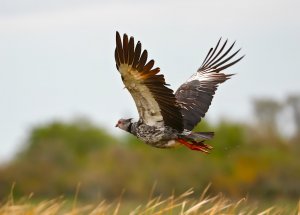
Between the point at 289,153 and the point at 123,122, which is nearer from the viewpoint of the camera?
the point at 123,122

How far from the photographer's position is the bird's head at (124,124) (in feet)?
45.5

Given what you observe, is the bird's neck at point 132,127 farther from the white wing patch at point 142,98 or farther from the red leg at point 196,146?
the red leg at point 196,146

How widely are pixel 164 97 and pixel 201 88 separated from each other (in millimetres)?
2454

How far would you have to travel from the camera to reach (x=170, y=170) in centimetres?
5003

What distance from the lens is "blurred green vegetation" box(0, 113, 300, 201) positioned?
48.3 metres

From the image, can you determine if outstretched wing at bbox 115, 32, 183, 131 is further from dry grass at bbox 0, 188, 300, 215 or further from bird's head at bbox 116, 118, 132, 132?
dry grass at bbox 0, 188, 300, 215

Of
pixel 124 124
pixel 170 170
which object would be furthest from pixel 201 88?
pixel 170 170

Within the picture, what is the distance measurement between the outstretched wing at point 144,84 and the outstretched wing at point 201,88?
107 cm

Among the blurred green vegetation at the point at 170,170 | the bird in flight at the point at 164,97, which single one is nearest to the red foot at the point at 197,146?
the bird in flight at the point at 164,97

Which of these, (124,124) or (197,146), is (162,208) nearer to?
(197,146)

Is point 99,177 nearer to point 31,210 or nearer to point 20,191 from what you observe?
point 20,191

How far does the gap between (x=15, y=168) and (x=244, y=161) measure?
11930 mm

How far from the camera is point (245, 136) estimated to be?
53344 mm

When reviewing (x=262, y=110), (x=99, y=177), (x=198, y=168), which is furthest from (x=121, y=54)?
(x=262, y=110)
